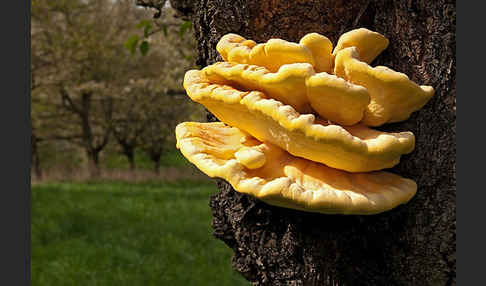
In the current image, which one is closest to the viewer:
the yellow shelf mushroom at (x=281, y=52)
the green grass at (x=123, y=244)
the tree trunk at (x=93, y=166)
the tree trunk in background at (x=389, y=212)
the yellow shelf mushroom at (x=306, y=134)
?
the yellow shelf mushroom at (x=306, y=134)

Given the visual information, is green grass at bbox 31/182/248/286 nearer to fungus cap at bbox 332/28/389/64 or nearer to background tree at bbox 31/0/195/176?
fungus cap at bbox 332/28/389/64

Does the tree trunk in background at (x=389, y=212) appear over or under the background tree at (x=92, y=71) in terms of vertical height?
over

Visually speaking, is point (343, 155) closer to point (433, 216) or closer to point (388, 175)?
point (388, 175)

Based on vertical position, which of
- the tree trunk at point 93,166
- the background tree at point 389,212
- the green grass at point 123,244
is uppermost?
the background tree at point 389,212

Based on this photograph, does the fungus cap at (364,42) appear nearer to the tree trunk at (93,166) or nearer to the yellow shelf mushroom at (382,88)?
the yellow shelf mushroom at (382,88)

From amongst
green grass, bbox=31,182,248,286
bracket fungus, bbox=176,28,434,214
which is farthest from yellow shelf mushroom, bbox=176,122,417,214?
green grass, bbox=31,182,248,286

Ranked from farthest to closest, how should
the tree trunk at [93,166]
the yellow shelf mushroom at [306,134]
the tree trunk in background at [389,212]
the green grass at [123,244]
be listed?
the tree trunk at [93,166]
the green grass at [123,244]
the tree trunk in background at [389,212]
the yellow shelf mushroom at [306,134]

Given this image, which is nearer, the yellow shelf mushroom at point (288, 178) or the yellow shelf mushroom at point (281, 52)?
the yellow shelf mushroom at point (288, 178)

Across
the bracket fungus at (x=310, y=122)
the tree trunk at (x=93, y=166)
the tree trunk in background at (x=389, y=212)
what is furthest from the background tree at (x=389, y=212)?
the tree trunk at (x=93, y=166)
